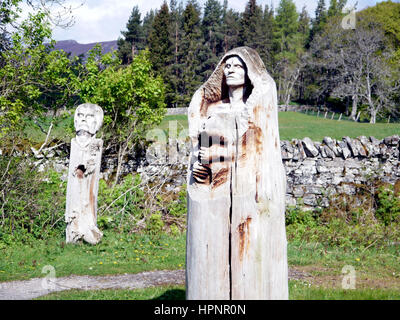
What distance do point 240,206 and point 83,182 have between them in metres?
6.52

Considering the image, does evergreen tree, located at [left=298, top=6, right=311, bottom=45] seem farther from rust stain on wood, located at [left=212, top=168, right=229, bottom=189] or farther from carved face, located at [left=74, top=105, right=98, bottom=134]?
rust stain on wood, located at [left=212, top=168, right=229, bottom=189]

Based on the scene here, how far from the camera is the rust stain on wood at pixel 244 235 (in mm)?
3231

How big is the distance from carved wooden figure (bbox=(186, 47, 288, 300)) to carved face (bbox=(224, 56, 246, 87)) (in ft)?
0.31

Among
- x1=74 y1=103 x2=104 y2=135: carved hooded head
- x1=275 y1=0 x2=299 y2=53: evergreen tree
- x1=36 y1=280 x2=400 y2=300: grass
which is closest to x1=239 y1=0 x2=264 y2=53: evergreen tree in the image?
x1=275 y1=0 x2=299 y2=53: evergreen tree

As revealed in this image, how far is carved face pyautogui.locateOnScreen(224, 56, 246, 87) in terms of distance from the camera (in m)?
3.53

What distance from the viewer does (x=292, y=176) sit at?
11648 millimetres

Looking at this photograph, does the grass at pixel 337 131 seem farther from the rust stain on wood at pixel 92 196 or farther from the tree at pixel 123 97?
the rust stain on wood at pixel 92 196

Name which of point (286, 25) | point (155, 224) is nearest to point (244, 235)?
point (155, 224)

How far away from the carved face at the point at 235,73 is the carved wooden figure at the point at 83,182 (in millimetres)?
6201

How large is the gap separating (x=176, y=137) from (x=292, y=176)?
4.07 m

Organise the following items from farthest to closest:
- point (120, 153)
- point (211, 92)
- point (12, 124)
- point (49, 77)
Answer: point (120, 153), point (49, 77), point (12, 124), point (211, 92)

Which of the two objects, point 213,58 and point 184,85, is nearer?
point 184,85
